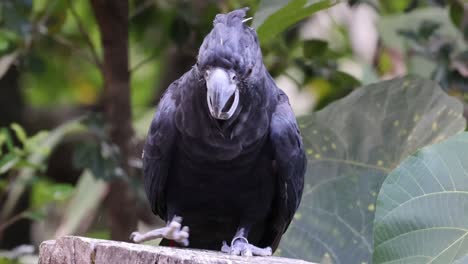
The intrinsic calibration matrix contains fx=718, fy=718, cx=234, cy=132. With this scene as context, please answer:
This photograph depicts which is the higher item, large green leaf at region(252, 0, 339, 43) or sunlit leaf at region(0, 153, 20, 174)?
large green leaf at region(252, 0, 339, 43)

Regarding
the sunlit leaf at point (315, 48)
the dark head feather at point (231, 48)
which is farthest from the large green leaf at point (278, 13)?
the sunlit leaf at point (315, 48)

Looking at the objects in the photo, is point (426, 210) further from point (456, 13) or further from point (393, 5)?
point (393, 5)

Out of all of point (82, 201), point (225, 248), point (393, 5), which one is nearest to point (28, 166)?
point (82, 201)

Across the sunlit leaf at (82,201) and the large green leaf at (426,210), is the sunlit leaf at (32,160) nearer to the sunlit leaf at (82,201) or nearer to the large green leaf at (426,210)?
the sunlit leaf at (82,201)

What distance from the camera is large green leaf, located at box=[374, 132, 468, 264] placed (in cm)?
175

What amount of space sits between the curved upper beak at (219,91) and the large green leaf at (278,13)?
440mm

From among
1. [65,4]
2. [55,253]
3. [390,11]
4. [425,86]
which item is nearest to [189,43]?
[65,4]

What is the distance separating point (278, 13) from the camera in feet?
6.83

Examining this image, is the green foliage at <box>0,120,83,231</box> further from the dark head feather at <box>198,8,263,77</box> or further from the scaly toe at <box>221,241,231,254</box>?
the dark head feather at <box>198,8,263,77</box>

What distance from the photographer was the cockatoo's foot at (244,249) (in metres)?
1.82

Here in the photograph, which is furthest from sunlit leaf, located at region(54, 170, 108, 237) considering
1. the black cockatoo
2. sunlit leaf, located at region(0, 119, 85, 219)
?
the black cockatoo

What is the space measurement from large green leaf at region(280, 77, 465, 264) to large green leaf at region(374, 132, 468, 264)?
53 centimetres

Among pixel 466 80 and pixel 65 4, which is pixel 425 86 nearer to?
pixel 466 80

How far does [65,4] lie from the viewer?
10.3 feet
